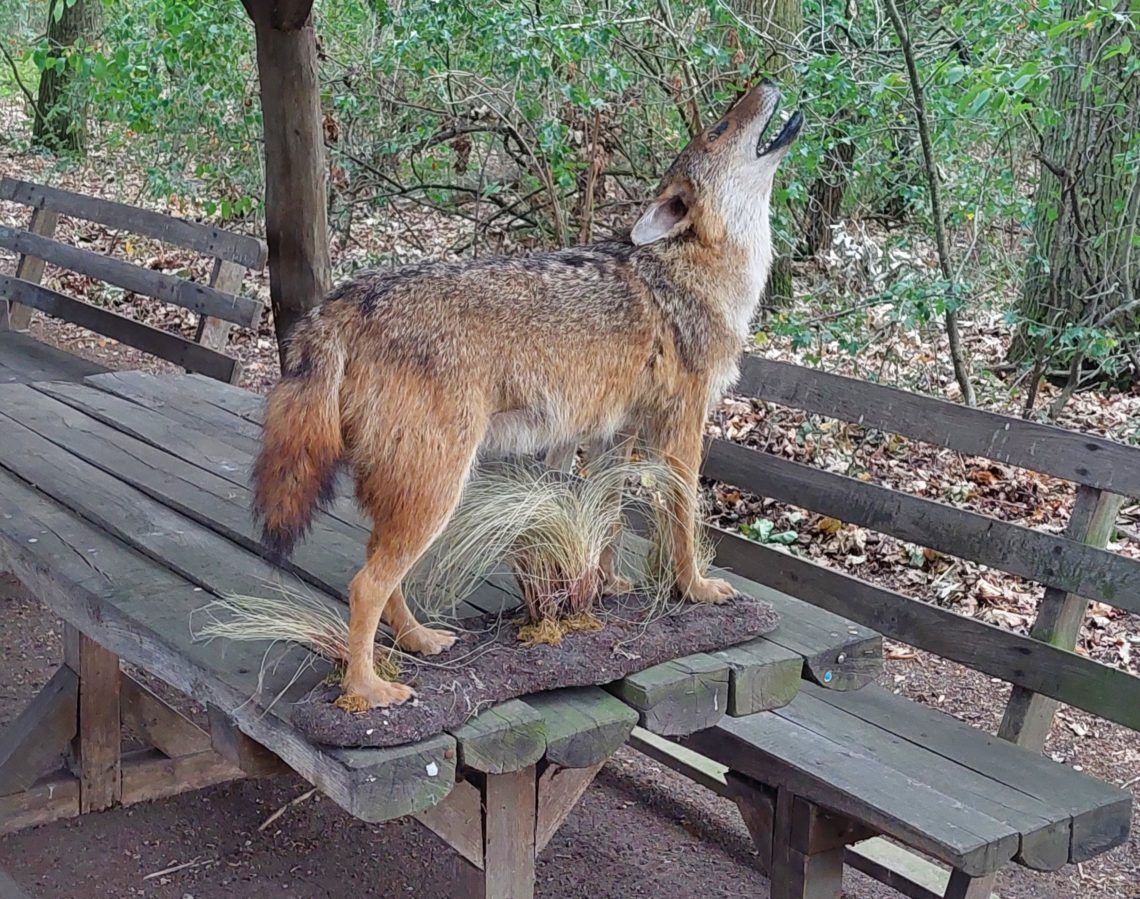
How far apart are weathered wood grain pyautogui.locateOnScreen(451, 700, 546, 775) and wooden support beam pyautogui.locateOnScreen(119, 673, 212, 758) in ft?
7.41

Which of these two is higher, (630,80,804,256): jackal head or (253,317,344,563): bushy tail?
(630,80,804,256): jackal head

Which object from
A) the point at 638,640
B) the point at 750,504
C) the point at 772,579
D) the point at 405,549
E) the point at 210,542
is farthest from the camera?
the point at 750,504

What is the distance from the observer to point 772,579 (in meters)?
4.32

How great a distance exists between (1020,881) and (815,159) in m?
3.38

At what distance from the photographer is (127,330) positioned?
6676 mm

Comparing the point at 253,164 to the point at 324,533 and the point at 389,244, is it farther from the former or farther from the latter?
the point at 324,533

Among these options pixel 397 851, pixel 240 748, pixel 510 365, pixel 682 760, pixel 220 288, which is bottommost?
pixel 397 851

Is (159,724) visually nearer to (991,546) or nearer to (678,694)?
(678,694)

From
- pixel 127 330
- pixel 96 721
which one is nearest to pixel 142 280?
pixel 127 330

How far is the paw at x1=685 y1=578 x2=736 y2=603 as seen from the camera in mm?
2842

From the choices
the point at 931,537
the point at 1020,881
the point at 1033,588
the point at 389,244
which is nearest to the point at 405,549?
the point at 931,537

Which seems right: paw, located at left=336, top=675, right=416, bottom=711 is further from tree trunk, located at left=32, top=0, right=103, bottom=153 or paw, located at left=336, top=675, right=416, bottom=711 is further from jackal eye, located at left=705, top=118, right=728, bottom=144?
tree trunk, located at left=32, top=0, right=103, bottom=153

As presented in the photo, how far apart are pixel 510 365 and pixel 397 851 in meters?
2.17

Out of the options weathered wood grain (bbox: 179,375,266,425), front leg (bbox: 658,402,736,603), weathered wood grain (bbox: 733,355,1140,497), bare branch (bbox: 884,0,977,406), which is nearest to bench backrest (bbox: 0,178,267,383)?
weathered wood grain (bbox: 179,375,266,425)
